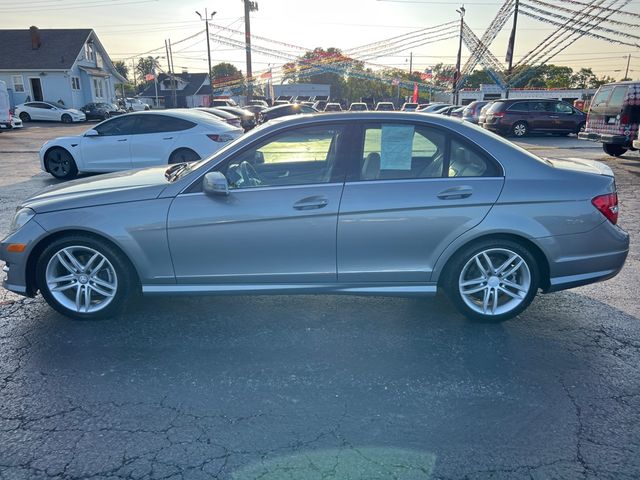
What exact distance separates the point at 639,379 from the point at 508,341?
83cm

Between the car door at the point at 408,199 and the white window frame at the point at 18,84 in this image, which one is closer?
the car door at the point at 408,199

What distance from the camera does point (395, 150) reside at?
3680 millimetres

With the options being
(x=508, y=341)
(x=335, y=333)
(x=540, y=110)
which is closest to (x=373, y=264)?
(x=335, y=333)

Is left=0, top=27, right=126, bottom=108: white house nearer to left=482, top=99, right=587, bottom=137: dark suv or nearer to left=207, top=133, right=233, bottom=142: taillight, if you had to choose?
left=482, top=99, right=587, bottom=137: dark suv

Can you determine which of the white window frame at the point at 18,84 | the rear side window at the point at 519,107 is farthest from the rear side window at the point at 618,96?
the white window frame at the point at 18,84

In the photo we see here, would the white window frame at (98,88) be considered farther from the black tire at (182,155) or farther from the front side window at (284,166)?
the front side window at (284,166)

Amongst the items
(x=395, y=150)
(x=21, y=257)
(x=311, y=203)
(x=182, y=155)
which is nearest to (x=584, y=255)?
(x=395, y=150)

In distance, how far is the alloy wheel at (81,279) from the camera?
368 cm

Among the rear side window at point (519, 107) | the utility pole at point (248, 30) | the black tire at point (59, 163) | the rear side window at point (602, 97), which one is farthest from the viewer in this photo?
the utility pole at point (248, 30)

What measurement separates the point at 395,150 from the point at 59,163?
29.7 feet

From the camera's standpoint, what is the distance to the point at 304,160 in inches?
164

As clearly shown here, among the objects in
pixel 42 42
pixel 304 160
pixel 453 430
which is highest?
pixel 42 42

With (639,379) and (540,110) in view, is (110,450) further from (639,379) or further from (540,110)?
(540,110)

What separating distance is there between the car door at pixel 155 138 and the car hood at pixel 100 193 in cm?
553
